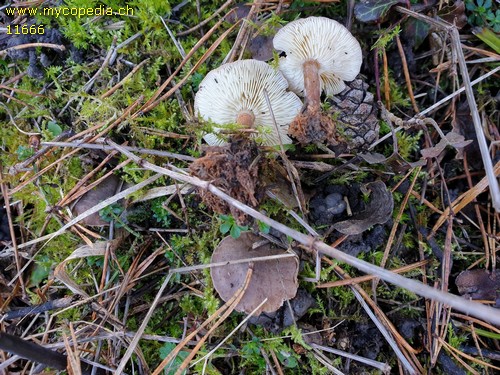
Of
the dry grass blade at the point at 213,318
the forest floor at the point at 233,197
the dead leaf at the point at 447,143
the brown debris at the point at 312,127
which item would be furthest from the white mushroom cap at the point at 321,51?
the dry grass blade at the point at 213,318

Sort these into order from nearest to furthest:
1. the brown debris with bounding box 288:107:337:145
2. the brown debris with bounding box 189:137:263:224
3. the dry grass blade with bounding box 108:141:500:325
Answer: the dry grass blade with bounding box 108:141:500:325 → the brown debris with bounding box 189:137:263:224 → the brown debris with bounding box 288:107:337:145

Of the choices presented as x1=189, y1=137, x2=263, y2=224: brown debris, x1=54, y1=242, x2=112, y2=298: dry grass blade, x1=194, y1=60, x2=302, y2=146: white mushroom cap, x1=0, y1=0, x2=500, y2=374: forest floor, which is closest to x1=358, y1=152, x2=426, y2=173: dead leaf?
x1=0, y1=0, x2=500, y2=374: forest floor

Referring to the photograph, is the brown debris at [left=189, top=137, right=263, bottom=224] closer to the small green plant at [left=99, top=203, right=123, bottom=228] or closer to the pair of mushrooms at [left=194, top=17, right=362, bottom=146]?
the pair of mushrooms at [left=194, top=17, right=362, bottom=146]

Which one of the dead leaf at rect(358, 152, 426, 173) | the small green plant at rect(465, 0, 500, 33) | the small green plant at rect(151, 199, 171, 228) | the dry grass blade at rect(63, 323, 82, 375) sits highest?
the small green plant at rect(465, 0, 500, 33)

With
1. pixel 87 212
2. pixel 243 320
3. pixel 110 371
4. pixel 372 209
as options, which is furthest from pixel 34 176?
pixel 372 209

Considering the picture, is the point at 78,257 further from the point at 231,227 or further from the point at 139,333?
the point at 231,227

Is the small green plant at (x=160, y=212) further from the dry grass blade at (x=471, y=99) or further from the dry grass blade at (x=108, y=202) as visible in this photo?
the dry grass blade at (x=471, y=99)

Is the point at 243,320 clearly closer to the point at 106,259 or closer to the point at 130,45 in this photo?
the point at 106,259
